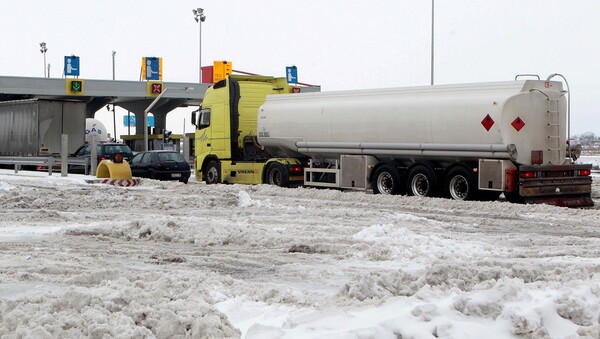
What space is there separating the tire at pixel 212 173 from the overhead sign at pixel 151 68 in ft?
82.7

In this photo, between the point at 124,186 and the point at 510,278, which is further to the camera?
the point at 124,186

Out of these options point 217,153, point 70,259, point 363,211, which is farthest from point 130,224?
point 217,153

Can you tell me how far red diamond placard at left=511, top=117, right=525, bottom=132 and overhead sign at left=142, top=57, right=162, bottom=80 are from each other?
35771 mm

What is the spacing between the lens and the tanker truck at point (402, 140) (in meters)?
19.7

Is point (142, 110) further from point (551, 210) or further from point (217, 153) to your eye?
point (551, 210)

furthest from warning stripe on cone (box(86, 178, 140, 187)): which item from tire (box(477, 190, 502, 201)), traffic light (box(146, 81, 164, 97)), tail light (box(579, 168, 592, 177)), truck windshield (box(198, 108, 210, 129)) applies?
traffic light (box(146, 81, 164, 97))

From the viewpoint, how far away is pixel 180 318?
6.35 meters

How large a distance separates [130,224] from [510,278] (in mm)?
7826

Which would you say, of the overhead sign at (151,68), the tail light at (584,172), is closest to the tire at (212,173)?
the tail light at (584,172)

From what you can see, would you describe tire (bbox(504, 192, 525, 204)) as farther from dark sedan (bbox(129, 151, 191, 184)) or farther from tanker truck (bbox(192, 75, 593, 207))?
dark sedan (bbox(129, 151, 191, 184))

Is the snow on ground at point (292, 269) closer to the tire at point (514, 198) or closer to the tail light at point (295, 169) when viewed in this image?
the tire at point (514, 198)

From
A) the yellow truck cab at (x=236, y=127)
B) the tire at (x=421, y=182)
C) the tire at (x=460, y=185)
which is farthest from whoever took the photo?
the yellow truck cab at (x=236, y=127)

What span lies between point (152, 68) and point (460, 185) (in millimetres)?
35263

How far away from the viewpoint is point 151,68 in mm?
52438
